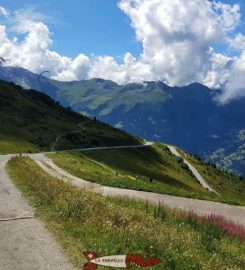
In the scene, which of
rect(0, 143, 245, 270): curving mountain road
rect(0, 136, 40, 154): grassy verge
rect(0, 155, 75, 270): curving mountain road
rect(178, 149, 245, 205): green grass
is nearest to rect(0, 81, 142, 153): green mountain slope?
rect(0, 136, 40, 154): grassy verge

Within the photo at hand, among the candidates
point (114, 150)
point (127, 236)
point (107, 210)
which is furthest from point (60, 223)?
point (114, 150)

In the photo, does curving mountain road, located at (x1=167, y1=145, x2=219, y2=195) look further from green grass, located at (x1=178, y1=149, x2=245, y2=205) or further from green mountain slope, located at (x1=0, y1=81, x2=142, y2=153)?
green mountain slope, located at (x1=0, y1=81, x2=142, y2=153)

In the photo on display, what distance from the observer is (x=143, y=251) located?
1525 centimetres

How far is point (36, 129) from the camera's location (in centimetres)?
12938

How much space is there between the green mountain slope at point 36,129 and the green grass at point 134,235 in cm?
6488

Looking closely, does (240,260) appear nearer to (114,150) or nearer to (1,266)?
(1,266)

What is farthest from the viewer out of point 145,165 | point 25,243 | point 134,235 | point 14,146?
point 145,165

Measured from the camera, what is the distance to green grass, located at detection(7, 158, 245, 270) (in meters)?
15.1

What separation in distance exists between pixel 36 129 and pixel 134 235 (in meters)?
115

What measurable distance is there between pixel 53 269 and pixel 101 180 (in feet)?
114

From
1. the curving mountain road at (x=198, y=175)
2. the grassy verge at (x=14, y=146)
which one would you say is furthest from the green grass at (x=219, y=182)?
the grassy verge at (x=14, y=146)

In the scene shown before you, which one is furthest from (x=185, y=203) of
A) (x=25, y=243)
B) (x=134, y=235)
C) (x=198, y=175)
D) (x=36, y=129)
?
(x=198, y=175)

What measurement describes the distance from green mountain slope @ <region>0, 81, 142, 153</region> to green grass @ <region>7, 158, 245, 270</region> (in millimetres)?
64875
